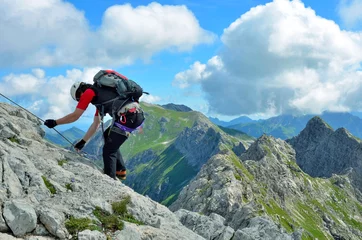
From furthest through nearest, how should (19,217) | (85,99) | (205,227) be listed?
(205,227), (85,99), (19,217)

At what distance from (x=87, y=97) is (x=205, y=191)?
11048 cm

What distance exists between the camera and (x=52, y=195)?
14.8 m

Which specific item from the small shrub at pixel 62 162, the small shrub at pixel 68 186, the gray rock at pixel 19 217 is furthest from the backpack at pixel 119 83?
the gray rock at pixel 19 217

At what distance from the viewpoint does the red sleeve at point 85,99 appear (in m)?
17.1

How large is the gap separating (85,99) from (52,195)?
4824mm

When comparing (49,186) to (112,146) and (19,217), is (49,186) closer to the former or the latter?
(19,217)

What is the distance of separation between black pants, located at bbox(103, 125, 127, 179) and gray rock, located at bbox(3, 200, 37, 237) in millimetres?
6745

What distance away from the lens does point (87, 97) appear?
1716 centimetres

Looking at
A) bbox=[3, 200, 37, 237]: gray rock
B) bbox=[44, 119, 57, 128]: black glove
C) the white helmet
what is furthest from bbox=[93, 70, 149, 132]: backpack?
bbox=[3, 200, 37, 237]: gray rock

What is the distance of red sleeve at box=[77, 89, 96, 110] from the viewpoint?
55.9ft

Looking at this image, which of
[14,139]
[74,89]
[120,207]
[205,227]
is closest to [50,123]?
[74,89]

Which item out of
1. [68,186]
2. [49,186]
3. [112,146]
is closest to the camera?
[49,186]

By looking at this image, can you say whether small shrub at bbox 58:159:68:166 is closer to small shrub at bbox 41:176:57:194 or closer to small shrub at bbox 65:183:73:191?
small shrub at bbox 65:183:73:191

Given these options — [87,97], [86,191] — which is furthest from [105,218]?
[87,97]
